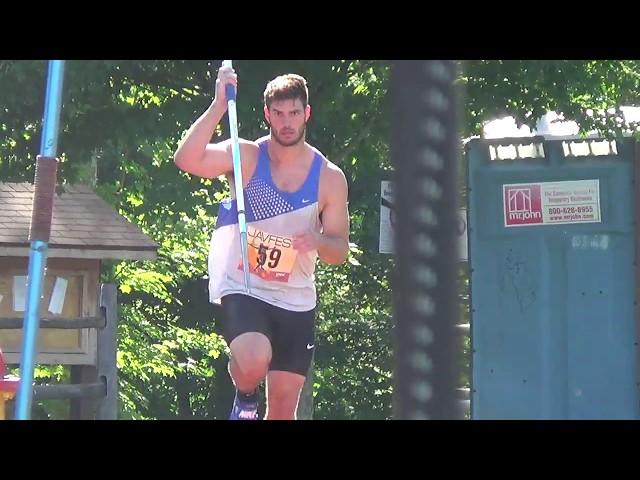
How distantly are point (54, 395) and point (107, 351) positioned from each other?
1.45 feet

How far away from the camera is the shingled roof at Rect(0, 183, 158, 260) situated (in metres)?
9.05

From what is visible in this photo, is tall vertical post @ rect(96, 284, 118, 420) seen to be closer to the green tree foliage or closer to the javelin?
the green tree foliage

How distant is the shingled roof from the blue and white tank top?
12.4ft

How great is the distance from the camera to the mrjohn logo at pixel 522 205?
9109 mm

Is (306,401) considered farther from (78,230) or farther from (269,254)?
(269,254)

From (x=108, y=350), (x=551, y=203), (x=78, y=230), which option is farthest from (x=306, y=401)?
(x=551, y=203)

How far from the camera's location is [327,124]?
10305 mm

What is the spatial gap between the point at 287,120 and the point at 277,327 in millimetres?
810

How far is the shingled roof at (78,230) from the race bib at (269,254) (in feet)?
12.6

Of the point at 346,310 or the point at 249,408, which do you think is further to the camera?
the point at 346,310

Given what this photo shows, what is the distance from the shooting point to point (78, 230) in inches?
368

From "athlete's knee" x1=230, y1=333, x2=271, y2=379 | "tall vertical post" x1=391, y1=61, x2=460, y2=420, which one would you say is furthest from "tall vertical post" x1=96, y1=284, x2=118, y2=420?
"tall vertical post" x1=391, y1=61, x2=460, y2=420
